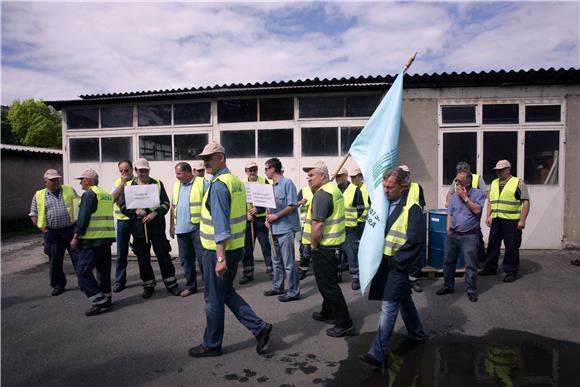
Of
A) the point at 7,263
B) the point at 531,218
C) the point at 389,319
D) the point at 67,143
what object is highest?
the point at 67,143

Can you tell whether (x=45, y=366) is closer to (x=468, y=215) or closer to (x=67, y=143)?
(x=468, y=215)

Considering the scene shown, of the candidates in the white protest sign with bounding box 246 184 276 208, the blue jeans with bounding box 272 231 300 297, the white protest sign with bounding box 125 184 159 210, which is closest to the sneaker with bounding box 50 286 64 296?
the white protest sign with bounding box 125 184 159 210

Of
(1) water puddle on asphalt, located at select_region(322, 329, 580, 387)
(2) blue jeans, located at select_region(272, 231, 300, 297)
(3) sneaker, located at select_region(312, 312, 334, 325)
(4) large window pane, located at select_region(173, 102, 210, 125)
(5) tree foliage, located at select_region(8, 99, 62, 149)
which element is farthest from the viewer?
(5) tree foliage, located at select_region(8, 99, 62, 149)

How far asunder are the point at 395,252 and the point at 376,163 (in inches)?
39.1

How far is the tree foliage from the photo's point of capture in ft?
103

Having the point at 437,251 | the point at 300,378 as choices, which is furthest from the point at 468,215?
the point at 300,378

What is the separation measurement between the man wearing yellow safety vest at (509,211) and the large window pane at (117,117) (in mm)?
7991

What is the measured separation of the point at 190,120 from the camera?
8.09m

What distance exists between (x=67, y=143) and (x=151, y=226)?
193 inches

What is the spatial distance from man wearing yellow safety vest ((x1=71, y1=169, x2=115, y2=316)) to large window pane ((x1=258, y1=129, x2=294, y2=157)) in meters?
3.71

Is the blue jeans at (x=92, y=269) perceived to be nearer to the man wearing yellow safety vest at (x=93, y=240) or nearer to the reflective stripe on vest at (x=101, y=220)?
the man wearing yellow safety vest at (x=93, y=240)

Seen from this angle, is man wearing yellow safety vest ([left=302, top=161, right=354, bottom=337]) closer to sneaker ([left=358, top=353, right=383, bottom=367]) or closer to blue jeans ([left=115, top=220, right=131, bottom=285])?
sneaker ([left=358, top=353, right=383, bottom=367])

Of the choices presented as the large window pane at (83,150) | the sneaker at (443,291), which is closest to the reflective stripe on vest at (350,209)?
the sneaker at (443,291)

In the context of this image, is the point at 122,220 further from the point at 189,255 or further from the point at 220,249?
the point at 220,249
